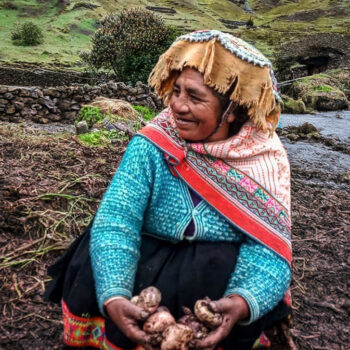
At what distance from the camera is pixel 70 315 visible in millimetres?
1557

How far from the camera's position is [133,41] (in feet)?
34.8

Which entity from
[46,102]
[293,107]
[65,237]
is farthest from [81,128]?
[293,107]

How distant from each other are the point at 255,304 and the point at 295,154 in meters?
5.40

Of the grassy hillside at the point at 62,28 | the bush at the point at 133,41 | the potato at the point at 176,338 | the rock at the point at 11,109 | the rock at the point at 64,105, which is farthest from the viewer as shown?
the grassy hillside at the point at 62,28

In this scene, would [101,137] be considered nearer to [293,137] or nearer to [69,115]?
[69,115]

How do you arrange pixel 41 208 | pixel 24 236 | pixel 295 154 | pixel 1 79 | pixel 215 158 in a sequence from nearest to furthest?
pixel 215 158, pixel 24 236, pixel 41 208, pixel 295 154, pixel 1 79

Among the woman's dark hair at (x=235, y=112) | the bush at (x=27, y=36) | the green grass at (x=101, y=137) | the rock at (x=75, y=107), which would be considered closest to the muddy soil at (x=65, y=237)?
the green grass at (x=101, y=137)

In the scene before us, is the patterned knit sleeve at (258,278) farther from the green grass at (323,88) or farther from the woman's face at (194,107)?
the green grass at (323,88)

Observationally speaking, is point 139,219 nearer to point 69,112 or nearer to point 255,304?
point 255,304

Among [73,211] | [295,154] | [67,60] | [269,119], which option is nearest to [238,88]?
[269,119]

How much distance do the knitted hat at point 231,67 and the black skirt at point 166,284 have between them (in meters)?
0.63

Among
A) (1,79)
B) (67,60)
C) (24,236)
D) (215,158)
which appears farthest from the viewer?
(67,60)

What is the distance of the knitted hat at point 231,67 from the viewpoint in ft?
5.02

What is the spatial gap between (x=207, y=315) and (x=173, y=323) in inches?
5.0
